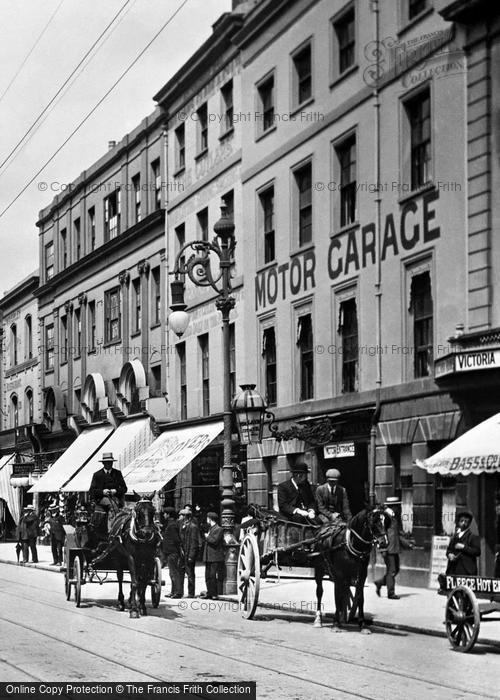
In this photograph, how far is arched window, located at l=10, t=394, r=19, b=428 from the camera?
59.1 metres

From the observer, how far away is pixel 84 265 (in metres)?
47.3

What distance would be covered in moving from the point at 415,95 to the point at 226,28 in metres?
10.6

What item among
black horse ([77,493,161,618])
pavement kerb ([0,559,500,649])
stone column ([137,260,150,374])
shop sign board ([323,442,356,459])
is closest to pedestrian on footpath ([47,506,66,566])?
stone column ([137,260,150,374])

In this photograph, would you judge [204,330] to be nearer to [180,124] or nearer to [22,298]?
[180,124]

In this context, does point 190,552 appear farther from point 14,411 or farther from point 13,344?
point 13,344

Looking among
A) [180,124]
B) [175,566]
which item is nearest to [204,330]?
[180,124]

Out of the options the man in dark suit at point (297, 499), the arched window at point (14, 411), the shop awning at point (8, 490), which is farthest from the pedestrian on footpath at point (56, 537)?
the arched window at point (14, 411)

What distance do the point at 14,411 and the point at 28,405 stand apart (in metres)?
3.01

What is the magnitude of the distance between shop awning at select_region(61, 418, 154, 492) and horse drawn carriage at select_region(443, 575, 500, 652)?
80.2 ft

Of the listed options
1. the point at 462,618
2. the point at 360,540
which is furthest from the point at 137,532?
the point at 462,618

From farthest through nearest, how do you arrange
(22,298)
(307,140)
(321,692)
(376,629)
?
(22,298) < (307,140) < (376,629) < (321,692)

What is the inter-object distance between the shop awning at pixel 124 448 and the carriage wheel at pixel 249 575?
64.2 feet

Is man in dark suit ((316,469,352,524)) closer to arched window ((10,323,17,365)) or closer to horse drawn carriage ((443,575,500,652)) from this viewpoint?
horse drawn carriage ((443,575,500,652))

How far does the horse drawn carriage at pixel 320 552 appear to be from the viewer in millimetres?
16172
